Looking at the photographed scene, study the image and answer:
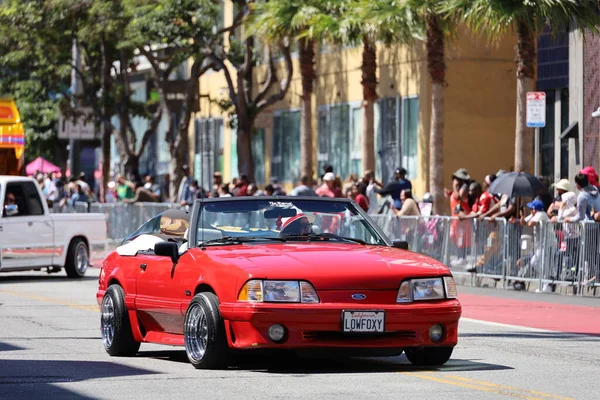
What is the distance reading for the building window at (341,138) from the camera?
42.2 metres

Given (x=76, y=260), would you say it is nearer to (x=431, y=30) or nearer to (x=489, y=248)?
(x=489, y=248)

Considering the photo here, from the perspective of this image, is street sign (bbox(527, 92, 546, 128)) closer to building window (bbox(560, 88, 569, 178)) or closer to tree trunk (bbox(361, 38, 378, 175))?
building window (bbox(560, 88, 569, 178))

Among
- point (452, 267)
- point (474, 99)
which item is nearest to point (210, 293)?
point (452, 267)

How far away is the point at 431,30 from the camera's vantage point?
30.9 metres

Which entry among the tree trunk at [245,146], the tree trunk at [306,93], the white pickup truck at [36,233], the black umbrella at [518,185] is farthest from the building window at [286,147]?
the black umbrella at [518,185]

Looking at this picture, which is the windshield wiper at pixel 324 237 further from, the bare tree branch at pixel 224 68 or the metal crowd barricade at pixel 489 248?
the bare tree branch at pixel 224 68

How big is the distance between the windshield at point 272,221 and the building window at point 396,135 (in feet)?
85.2

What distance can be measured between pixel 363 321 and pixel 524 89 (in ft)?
56.0

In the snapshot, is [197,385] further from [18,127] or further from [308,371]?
[18,127]

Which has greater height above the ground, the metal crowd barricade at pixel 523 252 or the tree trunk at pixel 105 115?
the tree trunk at pixel 105 115

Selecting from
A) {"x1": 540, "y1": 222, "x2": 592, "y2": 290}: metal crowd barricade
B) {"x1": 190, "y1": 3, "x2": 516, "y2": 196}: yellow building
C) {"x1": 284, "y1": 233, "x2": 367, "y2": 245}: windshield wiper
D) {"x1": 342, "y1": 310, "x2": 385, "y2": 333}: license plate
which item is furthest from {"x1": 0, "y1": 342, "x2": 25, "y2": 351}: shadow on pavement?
{"x1": 190, "y1": 3, "x2": 516, "y2": 196}: yellow building

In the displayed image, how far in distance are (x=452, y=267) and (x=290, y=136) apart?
70.9 ft

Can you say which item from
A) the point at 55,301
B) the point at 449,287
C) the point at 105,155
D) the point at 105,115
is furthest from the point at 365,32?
the point at 449,287

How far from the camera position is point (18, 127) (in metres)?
32.4
